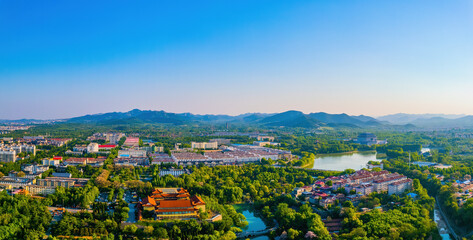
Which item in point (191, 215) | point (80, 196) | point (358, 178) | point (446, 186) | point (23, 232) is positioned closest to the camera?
point (23, 232)

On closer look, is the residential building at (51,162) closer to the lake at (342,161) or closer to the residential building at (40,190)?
the residential building at (40,190)

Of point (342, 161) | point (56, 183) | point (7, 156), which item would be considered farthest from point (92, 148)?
point (342, 161)

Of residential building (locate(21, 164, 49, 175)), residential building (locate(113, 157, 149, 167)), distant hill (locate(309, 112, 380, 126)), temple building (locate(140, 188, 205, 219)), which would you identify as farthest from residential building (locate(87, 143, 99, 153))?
distant hill (locate(309, 112, 380, 126))

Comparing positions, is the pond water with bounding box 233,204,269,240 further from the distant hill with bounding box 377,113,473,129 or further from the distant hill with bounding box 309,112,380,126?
the distant hill with bounding box 309,112,380,126

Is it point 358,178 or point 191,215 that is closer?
point 191,215

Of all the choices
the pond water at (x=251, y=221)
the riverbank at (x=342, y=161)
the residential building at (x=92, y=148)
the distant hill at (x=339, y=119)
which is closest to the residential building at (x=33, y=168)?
the residential building at (x=92, y=148)

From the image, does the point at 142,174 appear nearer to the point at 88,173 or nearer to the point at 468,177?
the point at 88,173

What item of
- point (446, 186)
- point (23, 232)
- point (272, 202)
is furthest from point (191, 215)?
point (446, 186)

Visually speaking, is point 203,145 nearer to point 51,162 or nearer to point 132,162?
point 132,162
